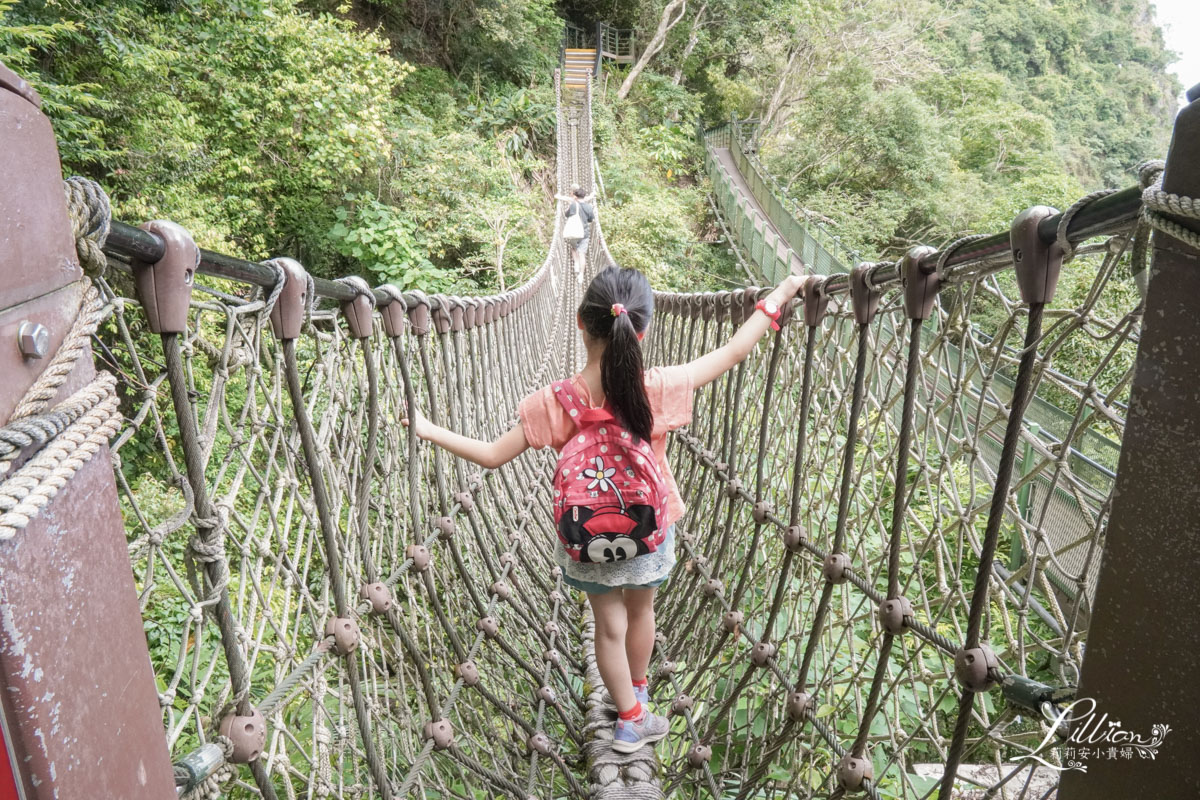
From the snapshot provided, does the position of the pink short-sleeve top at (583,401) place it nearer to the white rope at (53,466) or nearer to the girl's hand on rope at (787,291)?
the girl's hand on rope at (787,291)

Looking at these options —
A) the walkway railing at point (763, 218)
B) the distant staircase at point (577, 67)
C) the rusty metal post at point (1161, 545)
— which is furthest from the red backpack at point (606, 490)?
the distant staircase at point (577, 67)

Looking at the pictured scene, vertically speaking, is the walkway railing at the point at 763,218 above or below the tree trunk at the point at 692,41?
below

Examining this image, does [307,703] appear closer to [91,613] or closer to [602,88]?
[91,613]

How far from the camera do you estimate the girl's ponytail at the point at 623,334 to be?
1.12m

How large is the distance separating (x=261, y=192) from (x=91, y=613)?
7.67 m

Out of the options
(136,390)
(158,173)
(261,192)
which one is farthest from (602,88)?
(136,390)

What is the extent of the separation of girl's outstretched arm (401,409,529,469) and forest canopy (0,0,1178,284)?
394 cm

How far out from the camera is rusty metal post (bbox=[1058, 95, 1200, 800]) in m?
0.44

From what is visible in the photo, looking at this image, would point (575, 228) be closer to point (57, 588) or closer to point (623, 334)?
point (623, 334)

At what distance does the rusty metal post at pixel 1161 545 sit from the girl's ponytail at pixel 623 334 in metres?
0.69

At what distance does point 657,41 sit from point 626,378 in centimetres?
1459

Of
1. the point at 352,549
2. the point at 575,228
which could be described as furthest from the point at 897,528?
the point at 575,228

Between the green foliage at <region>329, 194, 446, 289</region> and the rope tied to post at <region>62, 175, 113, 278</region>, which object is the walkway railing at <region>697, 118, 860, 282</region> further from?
the rope tied to post at <region>62, 175, 113, 278</region>

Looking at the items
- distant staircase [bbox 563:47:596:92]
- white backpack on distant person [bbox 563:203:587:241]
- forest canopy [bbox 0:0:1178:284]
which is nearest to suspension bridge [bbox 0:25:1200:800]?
forest canopy [bbox 0:0:1178:284]
